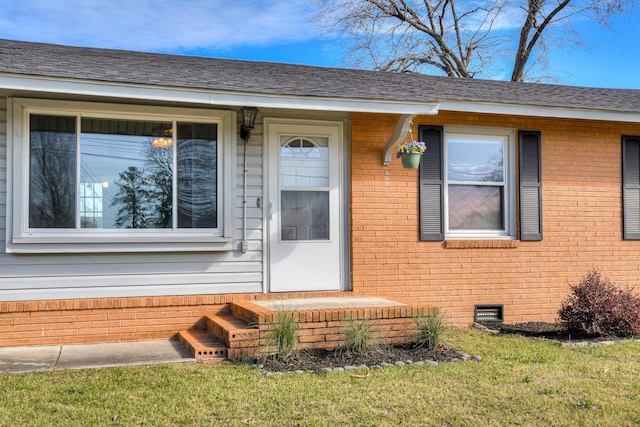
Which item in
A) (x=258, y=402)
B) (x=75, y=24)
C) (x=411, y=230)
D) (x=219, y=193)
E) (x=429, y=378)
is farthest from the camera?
(x=75, y=24)

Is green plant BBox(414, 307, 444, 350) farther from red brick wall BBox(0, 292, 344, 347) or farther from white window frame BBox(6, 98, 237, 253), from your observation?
white window frame BBox(6, 98, 237, 253)

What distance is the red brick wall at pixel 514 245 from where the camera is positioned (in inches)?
284

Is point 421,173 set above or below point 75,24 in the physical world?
below

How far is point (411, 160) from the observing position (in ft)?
22.4

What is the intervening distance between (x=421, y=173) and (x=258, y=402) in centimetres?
415

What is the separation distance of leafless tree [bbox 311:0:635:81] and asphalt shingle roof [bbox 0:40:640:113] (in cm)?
1080

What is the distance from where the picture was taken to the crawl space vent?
7625 mm

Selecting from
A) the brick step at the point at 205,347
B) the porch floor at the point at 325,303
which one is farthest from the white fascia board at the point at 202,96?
the brick step at the point at 205,347

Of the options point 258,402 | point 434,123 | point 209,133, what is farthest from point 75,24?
point 258,402

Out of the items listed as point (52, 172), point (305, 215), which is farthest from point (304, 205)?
point (52, 172)

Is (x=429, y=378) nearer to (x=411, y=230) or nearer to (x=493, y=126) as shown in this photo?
(x=411, y=230)

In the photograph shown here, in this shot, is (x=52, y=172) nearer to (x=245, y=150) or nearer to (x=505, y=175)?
(x=245, y=150)

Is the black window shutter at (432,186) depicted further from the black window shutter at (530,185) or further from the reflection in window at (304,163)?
the reflection in window at (304,163)

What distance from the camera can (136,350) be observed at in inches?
230
